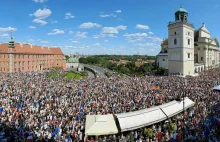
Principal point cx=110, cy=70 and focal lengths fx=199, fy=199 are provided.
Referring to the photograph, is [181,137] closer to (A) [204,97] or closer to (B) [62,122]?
(B) [62,122]

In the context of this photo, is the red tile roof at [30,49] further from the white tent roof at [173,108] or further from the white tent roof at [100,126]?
the white tent roof at [173,108]

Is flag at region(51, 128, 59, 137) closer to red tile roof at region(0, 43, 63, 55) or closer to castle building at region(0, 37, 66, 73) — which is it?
castle building at region(0, 37, 66, 73)

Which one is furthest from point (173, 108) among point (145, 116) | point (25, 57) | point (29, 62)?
point (29, 62)

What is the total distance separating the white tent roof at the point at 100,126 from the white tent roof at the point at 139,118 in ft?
1.91

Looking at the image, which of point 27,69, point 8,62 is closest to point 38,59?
point 27,69

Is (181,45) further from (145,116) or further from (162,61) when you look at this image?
(145,116)

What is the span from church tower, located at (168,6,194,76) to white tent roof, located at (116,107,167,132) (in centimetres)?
3538

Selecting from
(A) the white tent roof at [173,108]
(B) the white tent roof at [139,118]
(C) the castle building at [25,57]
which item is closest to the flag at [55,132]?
(B) the white tent roof at [139,118]

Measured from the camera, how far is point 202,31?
65.0 m

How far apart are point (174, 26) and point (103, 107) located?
36033 millimetres

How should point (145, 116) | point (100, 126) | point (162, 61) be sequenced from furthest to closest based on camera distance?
1. point (162, 61)
2. point (145, 116)
3. point (100, 126)

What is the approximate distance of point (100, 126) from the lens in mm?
13055

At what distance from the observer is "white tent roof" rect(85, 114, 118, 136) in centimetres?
1269

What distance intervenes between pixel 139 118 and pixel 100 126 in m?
2.97
